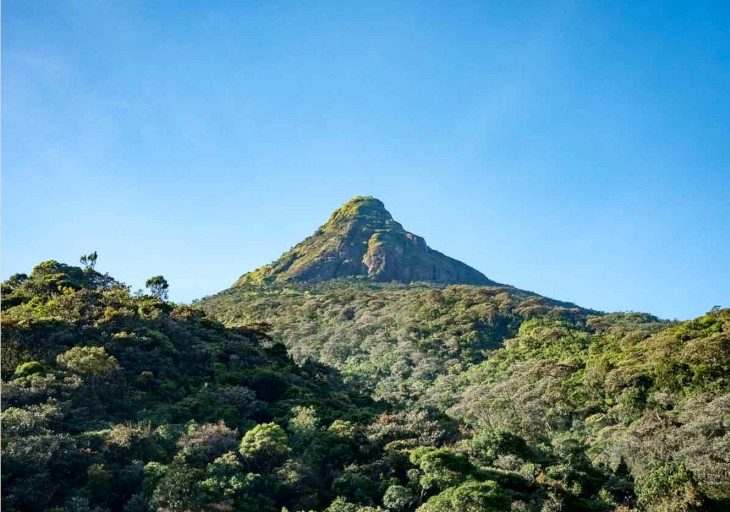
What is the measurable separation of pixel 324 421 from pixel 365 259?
105 m

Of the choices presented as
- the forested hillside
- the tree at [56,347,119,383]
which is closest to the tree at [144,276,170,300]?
the forested hillside

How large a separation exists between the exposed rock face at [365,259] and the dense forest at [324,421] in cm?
7497

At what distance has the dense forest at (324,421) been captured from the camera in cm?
2909

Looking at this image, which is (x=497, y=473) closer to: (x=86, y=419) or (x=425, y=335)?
(x=86, y=419)

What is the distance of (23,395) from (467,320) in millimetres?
57160

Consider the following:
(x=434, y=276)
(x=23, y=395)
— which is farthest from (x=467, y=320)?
(x=434, y=276)

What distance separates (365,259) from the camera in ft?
473

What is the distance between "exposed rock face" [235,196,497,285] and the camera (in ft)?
463

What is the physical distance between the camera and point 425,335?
7831 centimetres

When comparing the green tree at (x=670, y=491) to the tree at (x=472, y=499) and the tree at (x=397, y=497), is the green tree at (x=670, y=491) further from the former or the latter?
the tree at (x=397, y=497)

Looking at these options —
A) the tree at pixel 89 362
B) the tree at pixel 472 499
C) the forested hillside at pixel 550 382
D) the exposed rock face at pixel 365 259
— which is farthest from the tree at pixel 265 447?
the exposed rock face at pixel 365 259

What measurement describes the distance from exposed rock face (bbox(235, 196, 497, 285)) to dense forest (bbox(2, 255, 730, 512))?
246 ft

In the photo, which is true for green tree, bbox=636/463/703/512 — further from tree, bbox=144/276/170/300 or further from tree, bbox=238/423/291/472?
tree, bbox=144/276/170/300

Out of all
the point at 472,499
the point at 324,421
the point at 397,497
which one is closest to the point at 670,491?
the point at 472,499
